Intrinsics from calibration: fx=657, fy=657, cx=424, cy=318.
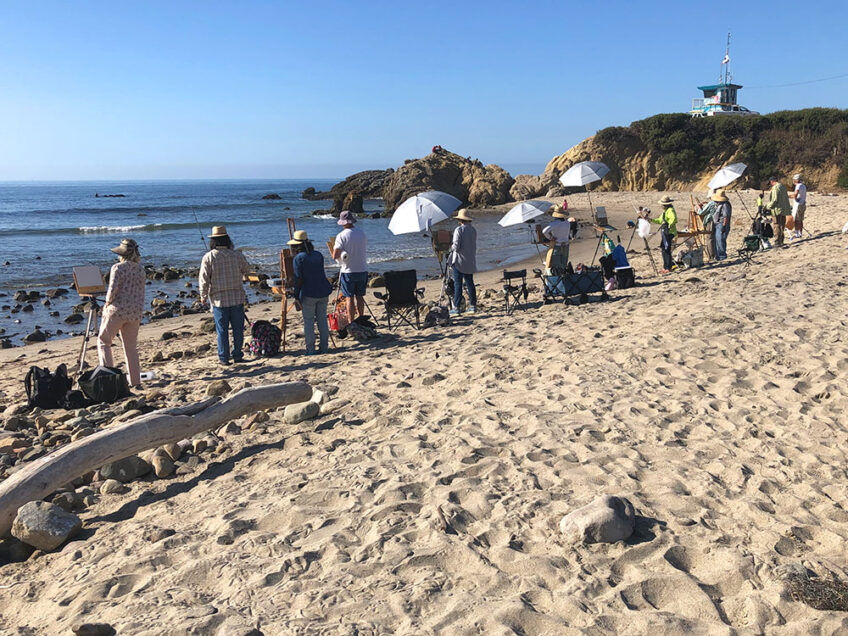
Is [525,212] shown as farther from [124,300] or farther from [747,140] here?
[747,140]

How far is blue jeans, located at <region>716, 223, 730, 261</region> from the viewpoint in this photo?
14.1 meters

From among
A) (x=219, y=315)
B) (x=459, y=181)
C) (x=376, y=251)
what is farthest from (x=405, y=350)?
(x=459, y=181)

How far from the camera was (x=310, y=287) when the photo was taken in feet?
27.9

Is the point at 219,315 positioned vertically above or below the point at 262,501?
above

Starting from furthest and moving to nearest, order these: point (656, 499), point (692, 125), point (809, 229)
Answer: point (692, 125) → point (809, 229) → point (656, 499)

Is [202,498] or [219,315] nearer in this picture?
[202,498]

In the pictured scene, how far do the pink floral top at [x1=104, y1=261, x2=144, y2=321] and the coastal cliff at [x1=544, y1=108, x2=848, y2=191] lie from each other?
132 feet

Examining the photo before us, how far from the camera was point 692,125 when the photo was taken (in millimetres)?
46062

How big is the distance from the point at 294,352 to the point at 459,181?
4266 cm

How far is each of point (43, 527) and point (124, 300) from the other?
3730 mm

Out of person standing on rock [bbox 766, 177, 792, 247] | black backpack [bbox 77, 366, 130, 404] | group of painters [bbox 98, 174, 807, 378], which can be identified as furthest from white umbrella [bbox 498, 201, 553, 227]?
black backpack [bbox 77, 366, 130, 404]

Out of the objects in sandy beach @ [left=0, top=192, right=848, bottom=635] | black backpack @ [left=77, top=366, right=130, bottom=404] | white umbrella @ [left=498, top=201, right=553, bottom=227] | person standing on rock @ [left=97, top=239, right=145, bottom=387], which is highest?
white umbrella @ [left=498, top=201, right=553, bottom=227]

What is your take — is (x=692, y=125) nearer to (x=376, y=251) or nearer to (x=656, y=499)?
(x=376, y=251)

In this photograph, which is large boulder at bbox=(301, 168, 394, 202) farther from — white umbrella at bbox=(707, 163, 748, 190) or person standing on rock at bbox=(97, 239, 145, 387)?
person standing on rock at bbox=(97, 239, 145, 387)
